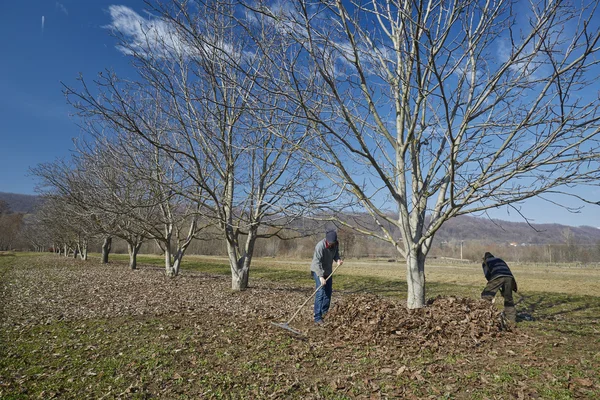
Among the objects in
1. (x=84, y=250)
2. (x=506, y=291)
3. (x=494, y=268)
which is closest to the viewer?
(x=506, y=291)

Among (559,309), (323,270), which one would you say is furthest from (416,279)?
(559,309)

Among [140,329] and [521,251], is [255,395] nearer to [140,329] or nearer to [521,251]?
[140,329]

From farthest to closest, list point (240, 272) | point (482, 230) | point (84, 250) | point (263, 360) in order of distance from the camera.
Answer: point (84, 250)
point (482, 230)
point (240, 272)
point (263, 360)

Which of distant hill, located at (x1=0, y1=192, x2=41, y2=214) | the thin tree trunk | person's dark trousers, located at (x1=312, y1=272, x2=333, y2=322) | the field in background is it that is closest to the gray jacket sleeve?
person's dark trousers, located at (x1=312, y1=272, x2=333, y2=322)

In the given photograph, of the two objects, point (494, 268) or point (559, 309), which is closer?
point (494, 268)

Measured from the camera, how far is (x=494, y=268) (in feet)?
23.4

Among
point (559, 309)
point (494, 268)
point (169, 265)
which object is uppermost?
point (494, 268)

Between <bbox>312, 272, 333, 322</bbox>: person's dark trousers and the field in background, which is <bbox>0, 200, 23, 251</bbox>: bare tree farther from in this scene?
<bbox>312, 272, 333, 322</bbox>: person's dark trousers

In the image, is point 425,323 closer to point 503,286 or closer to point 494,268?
point 503,286

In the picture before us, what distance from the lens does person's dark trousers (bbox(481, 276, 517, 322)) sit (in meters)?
6.82

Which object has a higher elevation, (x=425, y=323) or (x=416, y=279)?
(x=416, y=279)

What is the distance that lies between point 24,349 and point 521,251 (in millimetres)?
96061

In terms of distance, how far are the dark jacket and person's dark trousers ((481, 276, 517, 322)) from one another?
4.1 inches

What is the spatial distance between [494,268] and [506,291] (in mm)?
509
